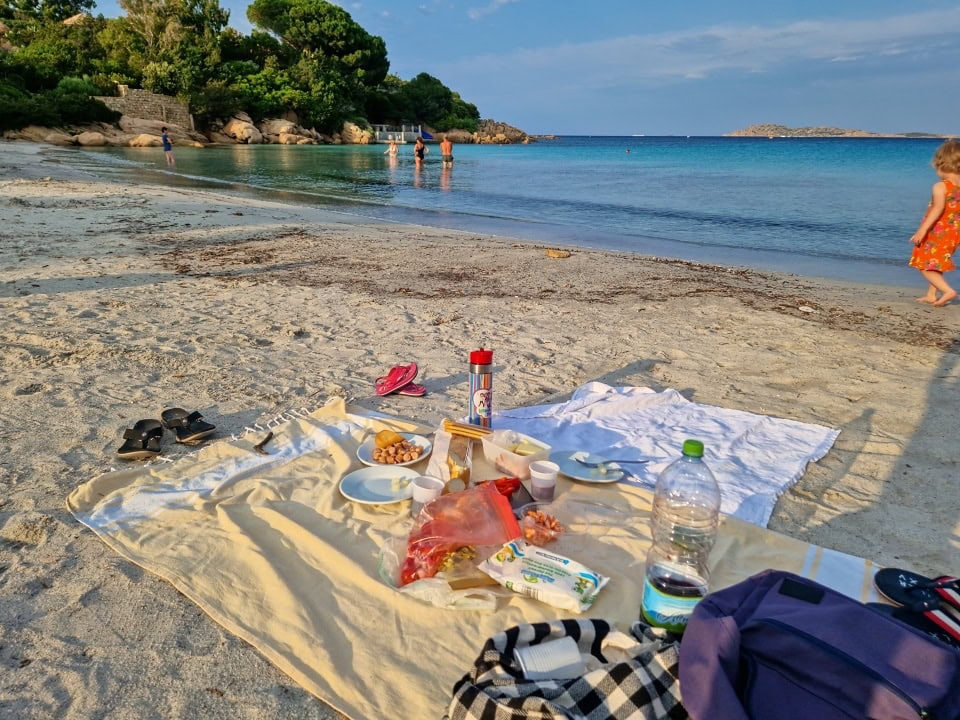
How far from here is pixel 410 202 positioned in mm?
19656

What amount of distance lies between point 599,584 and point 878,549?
1.49 metres

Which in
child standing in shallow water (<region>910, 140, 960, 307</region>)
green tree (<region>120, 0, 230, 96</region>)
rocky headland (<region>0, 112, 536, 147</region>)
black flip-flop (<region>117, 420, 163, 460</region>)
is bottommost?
black flip-flop (<region>117, 420, 163, 460</region>)

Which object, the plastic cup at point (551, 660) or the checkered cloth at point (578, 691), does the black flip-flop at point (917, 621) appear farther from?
the plastic cup at point (551, 660)

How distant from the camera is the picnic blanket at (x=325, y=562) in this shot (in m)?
2.04

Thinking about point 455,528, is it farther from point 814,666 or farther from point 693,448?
point 814,666

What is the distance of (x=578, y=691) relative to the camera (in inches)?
65.7

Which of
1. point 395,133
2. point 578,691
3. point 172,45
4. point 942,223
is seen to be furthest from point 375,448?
point 395,133

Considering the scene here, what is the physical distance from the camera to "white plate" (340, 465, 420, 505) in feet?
9.38

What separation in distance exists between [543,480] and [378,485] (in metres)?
0.81

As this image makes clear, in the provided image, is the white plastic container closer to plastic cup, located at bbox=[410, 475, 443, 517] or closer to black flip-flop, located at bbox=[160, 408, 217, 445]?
plastic cup, located at bbox=[410, 475, 443, 517]

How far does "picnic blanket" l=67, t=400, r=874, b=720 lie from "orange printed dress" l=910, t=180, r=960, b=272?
243 inches

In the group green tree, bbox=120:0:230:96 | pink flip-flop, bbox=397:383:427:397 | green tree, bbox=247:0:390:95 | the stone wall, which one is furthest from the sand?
green tree, bbox=247:0:390:95

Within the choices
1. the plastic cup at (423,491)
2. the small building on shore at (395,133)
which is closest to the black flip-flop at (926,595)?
the plastic cup at (423,491)

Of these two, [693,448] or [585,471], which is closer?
[693,448]
